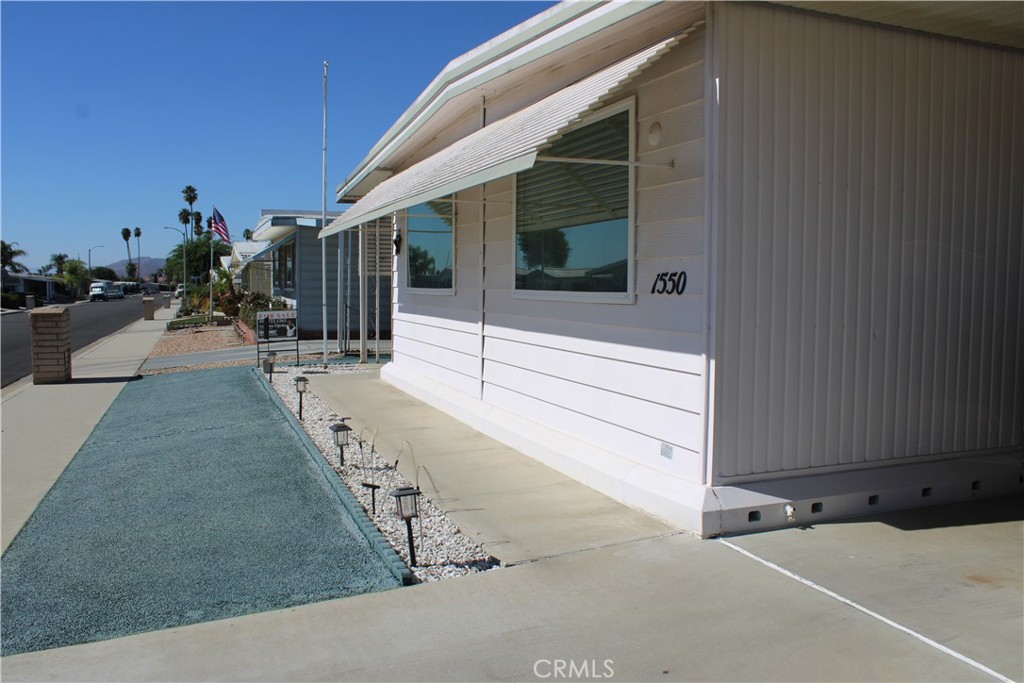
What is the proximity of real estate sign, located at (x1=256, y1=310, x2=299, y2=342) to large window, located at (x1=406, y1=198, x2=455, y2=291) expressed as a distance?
4602 mm

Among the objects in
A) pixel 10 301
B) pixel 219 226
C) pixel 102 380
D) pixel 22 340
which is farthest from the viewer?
pixel 10 301

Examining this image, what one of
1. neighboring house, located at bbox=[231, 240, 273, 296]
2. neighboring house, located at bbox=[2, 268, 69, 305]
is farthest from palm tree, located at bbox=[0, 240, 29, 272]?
neighboring house, located at bbox=[231, 240, 273, 296]

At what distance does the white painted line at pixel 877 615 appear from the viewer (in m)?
3.07

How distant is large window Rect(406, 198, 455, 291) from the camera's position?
29.9 ft

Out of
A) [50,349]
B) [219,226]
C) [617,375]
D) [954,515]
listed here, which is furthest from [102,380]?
[219,226]

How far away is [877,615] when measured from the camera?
3.54 meters

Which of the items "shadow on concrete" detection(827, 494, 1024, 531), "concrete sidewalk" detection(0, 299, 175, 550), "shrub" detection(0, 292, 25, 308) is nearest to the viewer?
"shadow on concrete" detection(827, 494, 1024, 531)

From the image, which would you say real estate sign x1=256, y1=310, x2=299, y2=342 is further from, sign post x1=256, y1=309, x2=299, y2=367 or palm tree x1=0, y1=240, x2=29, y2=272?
palm tree x1=0, y1=240, x2=29, y2=272

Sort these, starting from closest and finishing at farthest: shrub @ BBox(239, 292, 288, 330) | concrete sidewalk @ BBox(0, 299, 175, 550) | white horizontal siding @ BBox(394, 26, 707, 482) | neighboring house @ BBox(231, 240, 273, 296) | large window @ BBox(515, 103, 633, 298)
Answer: white horizontal siding @ BBox(394, 26, 707, 482), large window @ BBox(515, 103, 633, 298), concrete sidewalk @ BBox(0, 299, 175, 550), shrub @ BBox(239, 292, 288, 330), neighboring house @ BBox(231, 240, 273, 296)

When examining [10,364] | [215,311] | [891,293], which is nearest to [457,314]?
[891,293]

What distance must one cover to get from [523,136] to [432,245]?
189 inches

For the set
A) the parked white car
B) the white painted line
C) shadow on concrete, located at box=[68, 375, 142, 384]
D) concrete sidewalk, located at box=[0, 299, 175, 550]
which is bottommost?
concrete sidewalk, located at box=[0, 299, 175, 550]

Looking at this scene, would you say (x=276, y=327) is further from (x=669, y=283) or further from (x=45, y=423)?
(x=669, y=283)

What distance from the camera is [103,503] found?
570 centimetres
